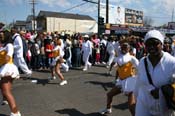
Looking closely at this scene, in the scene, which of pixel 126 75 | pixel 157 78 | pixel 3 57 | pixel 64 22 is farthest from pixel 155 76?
pixel 64 22

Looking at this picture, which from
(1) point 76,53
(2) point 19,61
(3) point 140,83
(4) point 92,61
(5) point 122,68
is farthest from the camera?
(4) point 92,61

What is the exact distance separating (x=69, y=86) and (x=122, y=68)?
4723 mm

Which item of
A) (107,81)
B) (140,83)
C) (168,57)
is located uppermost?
(168,57)

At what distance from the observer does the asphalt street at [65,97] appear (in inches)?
323

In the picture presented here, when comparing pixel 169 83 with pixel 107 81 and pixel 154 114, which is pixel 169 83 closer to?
pixel 154 114

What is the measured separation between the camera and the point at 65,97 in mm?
9867

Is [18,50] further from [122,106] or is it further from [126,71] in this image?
[126,71]

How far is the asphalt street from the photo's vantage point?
26.9 feet

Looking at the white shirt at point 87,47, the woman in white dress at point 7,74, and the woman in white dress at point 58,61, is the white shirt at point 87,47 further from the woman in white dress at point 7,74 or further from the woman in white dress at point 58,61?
the woman in white dress at point 7,74

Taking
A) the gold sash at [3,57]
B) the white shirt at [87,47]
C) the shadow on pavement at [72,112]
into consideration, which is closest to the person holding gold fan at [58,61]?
the shadow on pavement at [72,112]

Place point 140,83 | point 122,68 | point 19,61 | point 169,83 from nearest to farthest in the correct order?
point 169,83, point 140,83, point 122,68, point 19,61

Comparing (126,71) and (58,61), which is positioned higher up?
(126,71)

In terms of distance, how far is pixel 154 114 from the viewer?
13.6 ft

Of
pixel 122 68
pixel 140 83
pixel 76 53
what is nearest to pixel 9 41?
pixel 122 68
